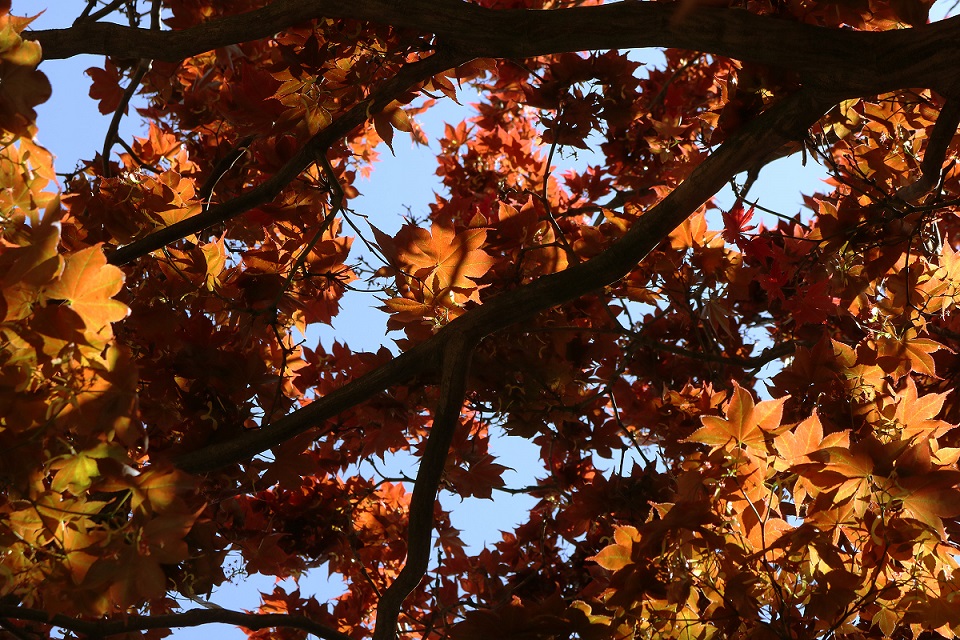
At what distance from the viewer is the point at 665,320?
307 cm

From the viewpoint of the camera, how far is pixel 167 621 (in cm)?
171

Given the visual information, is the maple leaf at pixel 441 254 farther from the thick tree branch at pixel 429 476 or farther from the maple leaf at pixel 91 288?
the maple leaf at pixel 91 288

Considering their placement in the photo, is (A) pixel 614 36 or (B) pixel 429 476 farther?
(B) pixel 429 476

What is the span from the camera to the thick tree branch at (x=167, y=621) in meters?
1.50

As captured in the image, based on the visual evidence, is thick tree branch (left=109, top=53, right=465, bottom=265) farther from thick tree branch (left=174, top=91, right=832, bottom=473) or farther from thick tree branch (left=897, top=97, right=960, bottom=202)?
thick tree branch (left=897, top=97, right=960, bottom=202)

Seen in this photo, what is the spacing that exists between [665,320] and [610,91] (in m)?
0.99

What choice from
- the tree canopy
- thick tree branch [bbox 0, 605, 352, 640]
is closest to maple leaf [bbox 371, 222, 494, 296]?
the tree canopy

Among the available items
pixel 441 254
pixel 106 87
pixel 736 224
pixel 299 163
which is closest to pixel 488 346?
Result: pixel 441 254

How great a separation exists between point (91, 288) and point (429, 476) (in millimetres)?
840

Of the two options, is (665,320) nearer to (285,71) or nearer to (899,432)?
(899,432)

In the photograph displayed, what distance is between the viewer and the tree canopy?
4.03 ft

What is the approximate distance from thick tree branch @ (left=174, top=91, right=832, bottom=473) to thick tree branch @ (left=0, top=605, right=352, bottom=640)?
1.16 ft

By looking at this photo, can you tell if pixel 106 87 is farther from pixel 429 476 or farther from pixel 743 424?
pixel 743 424

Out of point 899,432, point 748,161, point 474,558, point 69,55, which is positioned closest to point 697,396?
point 899,432
